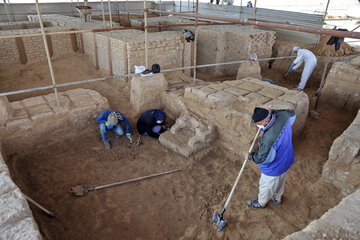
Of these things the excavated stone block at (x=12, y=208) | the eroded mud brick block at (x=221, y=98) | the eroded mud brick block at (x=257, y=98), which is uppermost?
the eroded mud brick block at (x=257, y=98)

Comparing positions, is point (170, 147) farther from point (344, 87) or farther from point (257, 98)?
point (344, 87)

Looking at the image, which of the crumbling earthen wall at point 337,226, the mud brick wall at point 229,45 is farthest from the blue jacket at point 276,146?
the mud brick wall at point 229,45

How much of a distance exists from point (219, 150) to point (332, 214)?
118 inches

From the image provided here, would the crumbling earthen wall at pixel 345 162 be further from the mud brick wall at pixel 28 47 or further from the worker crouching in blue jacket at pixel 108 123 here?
the mud brick wall at pixel 28 47

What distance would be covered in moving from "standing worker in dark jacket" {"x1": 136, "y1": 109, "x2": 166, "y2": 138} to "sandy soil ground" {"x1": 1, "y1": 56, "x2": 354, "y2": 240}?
218 millimetres

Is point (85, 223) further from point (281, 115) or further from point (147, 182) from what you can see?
point (281, 115)

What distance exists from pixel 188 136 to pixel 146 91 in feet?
5.26

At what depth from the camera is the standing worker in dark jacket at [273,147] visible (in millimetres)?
3291

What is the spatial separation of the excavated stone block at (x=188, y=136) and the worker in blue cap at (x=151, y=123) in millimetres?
336

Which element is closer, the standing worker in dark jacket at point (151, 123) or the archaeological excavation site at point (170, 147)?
the archaeological excavation site at point (170, 147)

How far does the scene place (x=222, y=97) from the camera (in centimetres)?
506

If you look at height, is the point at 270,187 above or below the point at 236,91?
below

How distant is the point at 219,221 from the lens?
3707 mm

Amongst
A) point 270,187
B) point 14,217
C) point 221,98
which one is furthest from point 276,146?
point 14,217
